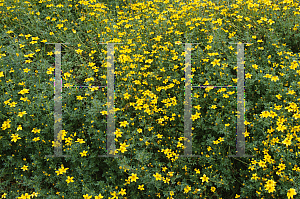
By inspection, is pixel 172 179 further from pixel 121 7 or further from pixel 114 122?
pixel 121 7

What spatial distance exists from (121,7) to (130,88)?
338 cm

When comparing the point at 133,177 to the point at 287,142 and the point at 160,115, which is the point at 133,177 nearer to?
the point at 160,115

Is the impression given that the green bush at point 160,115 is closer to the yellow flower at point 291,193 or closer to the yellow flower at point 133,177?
the yellow flower at point 133,177

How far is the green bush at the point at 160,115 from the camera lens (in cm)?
347

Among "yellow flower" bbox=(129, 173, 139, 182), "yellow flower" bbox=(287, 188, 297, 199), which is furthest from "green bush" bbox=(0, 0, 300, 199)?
"yellow flower" bbox=(287, 188, 297, 199)

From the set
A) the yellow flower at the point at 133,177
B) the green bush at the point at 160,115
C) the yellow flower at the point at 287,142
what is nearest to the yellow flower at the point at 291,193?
the green bush at the point at 160,115

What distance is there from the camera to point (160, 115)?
4238 millimetres

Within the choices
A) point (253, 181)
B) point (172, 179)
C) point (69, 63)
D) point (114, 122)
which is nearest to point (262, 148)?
point (253, 181)

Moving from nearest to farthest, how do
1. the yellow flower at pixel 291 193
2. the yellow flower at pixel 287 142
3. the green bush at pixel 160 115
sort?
the yellow flower at pixel 291 193 → the yellow flower at pixel 287 142 → the green bush at pixel 160 115

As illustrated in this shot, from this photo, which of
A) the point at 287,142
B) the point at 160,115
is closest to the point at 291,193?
the point at 287,142

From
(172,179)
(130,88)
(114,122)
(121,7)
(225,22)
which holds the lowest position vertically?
(172,179)

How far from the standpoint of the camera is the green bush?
3.47m

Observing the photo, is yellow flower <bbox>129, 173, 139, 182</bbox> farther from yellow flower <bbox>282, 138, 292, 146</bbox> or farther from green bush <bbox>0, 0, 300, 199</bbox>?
yellow flower <bbox>282, 138, 292, 146</bbox>

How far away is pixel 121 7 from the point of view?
6883 millimetres
